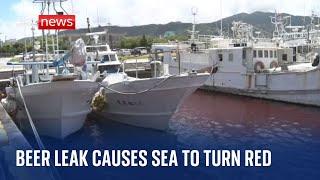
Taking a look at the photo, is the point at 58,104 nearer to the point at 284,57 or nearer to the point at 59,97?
the point at 59,97

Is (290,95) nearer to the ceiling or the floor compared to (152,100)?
nearer to the floor

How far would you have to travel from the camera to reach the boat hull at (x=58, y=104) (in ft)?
55.5

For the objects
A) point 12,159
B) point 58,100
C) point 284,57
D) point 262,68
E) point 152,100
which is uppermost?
point 284,57

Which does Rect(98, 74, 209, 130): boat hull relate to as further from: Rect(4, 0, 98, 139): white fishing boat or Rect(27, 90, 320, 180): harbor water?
Rect(4, 0, 98, 139): white fishing boat

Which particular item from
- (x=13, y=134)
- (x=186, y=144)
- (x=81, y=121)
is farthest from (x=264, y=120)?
(x=13, y=134)

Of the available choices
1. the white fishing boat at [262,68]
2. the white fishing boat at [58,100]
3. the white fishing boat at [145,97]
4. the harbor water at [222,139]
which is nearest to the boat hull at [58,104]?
the white fishing boat at [58,100]

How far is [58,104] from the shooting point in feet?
56.9

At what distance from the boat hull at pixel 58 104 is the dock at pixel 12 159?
2.40 metres

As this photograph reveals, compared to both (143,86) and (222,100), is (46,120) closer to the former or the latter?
(143,86)

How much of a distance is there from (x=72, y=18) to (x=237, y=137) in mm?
8578

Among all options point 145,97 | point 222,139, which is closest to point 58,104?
point 145,97

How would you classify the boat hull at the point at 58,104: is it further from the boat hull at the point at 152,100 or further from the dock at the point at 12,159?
the dock at the point at 12,159

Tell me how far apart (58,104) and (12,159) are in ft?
19.7

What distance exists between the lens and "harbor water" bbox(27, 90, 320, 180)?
13875 mm
